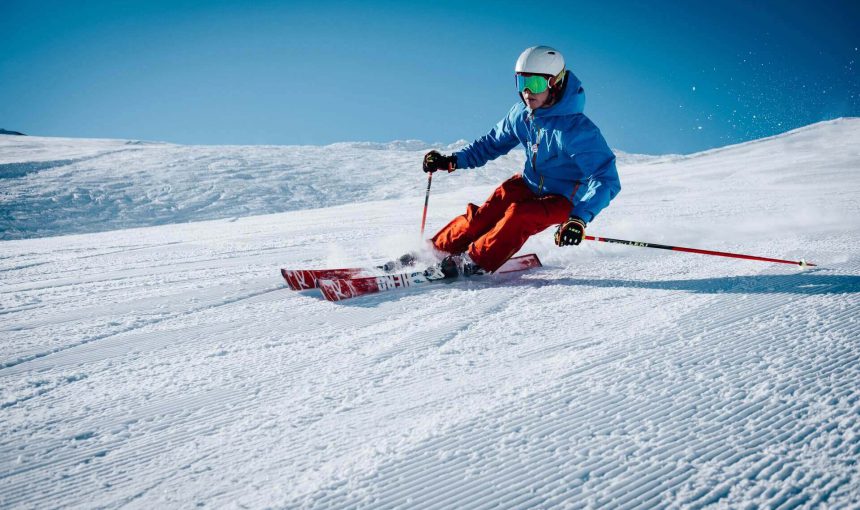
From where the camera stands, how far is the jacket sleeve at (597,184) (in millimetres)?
3045

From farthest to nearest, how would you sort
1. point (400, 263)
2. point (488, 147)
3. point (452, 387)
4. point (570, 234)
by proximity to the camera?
point (488, 147) → point (400, 263) → point (570, 234) → point (452, 387)

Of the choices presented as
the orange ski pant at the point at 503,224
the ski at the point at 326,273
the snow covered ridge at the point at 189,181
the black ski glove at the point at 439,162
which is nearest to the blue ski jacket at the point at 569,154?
the orange ski pant at the point at 503,224

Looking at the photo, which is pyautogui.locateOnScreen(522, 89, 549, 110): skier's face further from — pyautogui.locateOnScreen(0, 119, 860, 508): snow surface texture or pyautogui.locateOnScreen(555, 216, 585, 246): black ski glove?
pyautogui.locateOnScreen(0, 119, 860, 508): snow surface texture

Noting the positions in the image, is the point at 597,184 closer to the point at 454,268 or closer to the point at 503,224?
the point at 503,224

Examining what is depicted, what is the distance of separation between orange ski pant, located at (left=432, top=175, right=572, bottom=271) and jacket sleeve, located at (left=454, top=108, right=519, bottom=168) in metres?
0.50

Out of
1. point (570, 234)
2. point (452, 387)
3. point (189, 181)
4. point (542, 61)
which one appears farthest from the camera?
point (189, 181)

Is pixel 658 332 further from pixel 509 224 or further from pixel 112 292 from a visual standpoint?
pixel 112 292

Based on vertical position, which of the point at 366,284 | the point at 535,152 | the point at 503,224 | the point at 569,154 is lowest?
the point at 366,284

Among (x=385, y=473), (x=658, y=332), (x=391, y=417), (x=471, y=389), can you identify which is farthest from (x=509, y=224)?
(x=385, y=473)

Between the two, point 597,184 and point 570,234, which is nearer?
point 570,234

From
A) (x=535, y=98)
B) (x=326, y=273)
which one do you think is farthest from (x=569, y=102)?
(x=326, y=273)

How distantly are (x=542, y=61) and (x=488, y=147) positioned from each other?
1.13 metres

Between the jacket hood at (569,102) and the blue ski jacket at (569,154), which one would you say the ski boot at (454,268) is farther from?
the jacket hood at (569,102)

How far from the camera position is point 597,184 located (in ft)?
10.4
